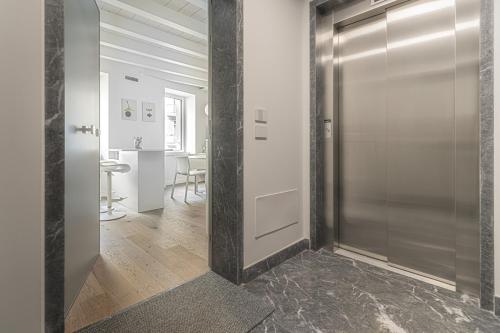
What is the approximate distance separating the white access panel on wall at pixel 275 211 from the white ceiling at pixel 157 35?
2.81 m

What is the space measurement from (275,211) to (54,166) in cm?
152

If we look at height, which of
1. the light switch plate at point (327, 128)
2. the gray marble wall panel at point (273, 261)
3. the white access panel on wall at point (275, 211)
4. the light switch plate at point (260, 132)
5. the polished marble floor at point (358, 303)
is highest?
the light switch plate at point (327, 128)

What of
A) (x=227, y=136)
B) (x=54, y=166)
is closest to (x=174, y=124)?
(x=227, y=136)

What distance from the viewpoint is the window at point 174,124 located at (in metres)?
6.67

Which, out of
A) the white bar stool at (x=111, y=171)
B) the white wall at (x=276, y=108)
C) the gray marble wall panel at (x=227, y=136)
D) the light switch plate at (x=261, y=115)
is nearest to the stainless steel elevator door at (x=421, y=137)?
the white wall at (x=276, y=108)

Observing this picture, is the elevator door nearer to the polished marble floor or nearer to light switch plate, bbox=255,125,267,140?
the polished marble floor

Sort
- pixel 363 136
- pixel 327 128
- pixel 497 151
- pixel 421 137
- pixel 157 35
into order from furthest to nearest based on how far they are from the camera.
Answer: pixel 157 35 → pixel 327 128 → pixel 363 136 → pixel 421 137 → pixel 497 151

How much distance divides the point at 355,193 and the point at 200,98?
568cm

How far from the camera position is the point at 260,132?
1.88 metres

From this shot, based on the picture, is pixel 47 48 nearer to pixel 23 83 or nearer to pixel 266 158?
pixel 23 83

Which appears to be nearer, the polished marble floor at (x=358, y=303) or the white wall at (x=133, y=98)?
the polished marble floor at (x=358, y=303)

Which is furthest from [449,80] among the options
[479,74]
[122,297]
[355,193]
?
[122,297]

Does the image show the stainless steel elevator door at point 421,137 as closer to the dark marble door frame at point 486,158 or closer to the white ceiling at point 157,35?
the dark marble door frame at point 486,158

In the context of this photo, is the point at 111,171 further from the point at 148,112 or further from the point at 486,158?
the point at 486,158
